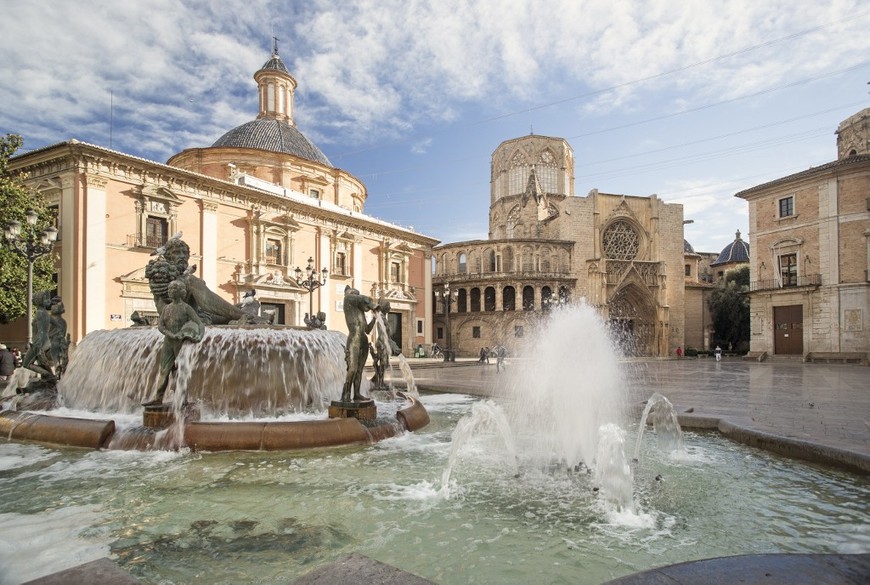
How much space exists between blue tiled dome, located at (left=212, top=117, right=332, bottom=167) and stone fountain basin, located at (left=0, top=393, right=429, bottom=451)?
1072 inches

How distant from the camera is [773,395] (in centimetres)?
1140

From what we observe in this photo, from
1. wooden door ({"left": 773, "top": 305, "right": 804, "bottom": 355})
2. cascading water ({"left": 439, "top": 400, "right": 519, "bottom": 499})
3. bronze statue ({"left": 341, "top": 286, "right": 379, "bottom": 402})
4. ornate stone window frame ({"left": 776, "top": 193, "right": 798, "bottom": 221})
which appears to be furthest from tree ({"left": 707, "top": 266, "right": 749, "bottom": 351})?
bronze statue ({"left": 341, "top": 286, "right": 379, "bottom": 402})

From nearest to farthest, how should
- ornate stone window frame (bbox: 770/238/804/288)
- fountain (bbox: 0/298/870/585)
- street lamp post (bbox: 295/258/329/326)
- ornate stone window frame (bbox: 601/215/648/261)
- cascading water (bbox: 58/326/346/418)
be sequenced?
fountain (bbox: 0/298/870/585) < cascading water (bbox: 58/326/346/418) < street lamp post (bbox: 295/258/329/326) < ornate stone window frame (bbox: 770/238/804/288) < ornate stone window frame (bbox: 601/215/648/261)

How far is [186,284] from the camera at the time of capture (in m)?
6.75

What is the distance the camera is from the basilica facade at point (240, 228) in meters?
19.5

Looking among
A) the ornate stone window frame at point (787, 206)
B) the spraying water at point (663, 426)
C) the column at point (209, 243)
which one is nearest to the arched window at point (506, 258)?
the ornate stone window frame at point (787, 206)

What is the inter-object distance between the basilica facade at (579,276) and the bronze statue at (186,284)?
33035 mm

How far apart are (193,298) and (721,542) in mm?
7497

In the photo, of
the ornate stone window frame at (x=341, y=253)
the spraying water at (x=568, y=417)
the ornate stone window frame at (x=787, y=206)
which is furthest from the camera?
the ornate stone window frame at (x=787, y=206)

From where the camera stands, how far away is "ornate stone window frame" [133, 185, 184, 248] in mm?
21234

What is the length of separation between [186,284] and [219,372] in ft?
4.28

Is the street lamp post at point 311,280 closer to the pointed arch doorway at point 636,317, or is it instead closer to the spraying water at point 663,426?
the spraying water at point 663,426

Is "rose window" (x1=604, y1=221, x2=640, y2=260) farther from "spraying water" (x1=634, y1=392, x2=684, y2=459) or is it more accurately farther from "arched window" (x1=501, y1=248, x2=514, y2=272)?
"spraying water" (x1=634, y1=392, x2=684, y2=459)

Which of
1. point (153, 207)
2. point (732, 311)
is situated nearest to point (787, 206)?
point (732, 311)
